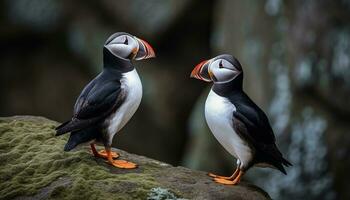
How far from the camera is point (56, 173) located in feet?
15.1

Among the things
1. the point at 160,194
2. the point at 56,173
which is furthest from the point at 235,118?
the point at 56,173

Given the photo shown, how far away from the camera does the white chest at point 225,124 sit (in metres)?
4.65

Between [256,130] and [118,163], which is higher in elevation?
→ [256,130]

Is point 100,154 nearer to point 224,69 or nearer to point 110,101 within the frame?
point 110,101

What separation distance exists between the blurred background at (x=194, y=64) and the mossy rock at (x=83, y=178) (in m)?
3.58

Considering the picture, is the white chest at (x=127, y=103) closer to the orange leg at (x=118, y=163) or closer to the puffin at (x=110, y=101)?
the puffin at (x=110, y=101)

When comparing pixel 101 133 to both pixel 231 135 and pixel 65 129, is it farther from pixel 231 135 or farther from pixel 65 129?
pixel 231 135

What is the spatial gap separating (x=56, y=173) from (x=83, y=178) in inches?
8.0

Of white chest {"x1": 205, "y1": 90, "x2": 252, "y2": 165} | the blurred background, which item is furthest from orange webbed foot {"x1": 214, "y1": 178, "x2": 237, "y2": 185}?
the blurred background

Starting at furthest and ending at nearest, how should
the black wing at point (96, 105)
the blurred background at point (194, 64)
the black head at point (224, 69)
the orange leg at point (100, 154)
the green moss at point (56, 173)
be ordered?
the blurred background at point (194, 64) → the orange leg at point (100, 154) → the black head at point (224, 69) → the black wing at point (96, 105) → the green moss at point (56, 173)

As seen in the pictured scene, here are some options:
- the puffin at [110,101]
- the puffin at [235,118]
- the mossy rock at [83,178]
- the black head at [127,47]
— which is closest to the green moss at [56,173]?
the mossy rock at [83,178]

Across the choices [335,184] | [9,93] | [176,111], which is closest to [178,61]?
[176,111]

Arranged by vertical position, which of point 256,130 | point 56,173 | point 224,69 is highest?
point 224,69

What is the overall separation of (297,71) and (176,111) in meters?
3.04
